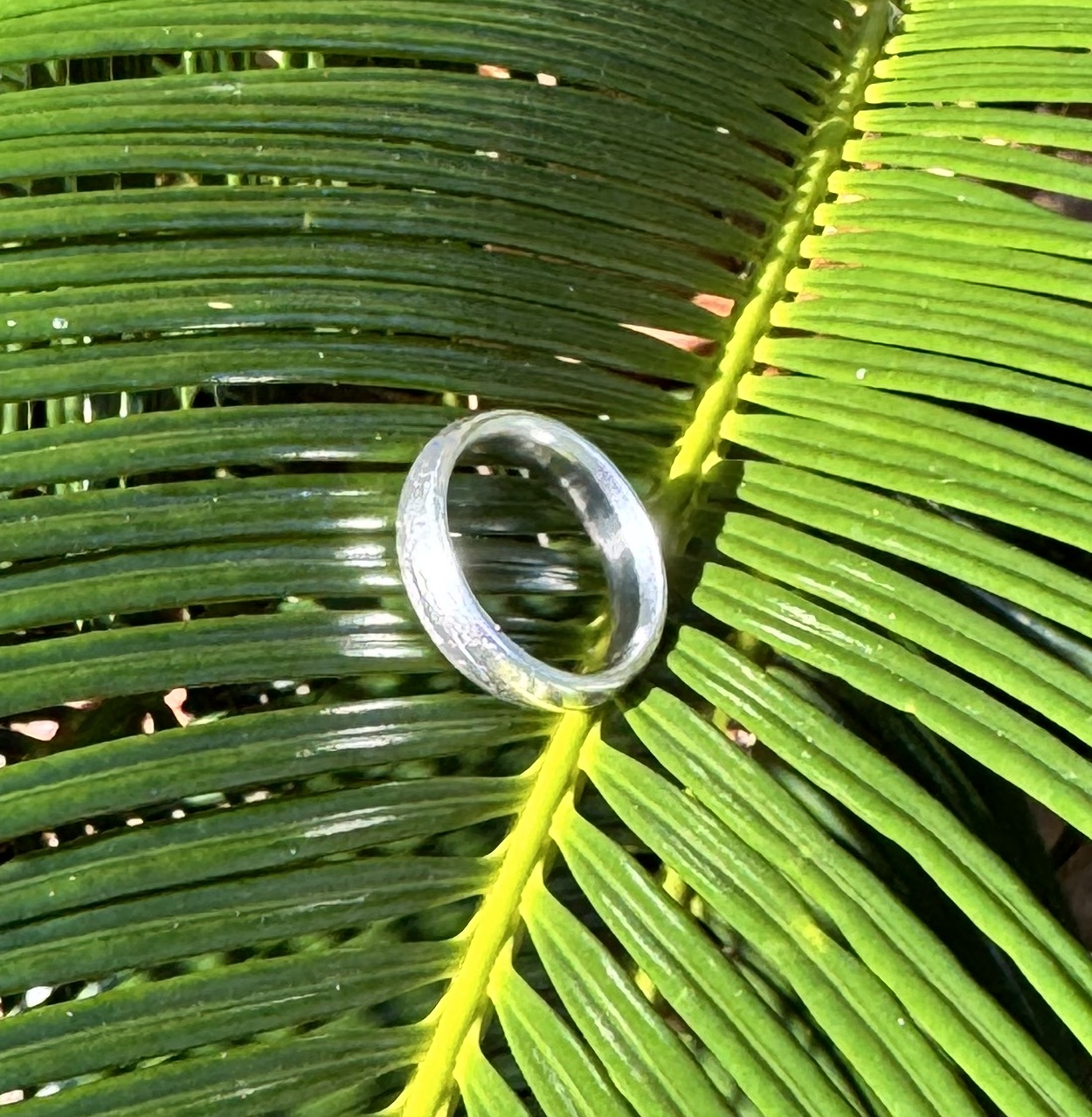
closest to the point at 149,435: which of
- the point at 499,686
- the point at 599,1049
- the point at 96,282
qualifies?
the point at 96,282

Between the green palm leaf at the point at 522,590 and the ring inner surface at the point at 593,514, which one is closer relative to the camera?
the green palm leaf at the point at 522,590

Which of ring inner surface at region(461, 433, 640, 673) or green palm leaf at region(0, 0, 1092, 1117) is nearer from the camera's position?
green palm leaf at region(0, 0, 1092, 1117)

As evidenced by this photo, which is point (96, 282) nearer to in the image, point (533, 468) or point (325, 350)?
point (325, 350)

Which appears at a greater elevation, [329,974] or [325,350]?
[325,350]

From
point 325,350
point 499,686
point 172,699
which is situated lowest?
point 172,699
